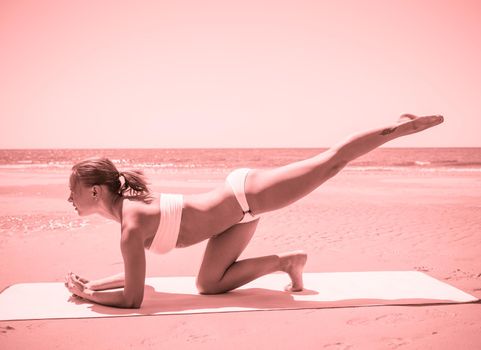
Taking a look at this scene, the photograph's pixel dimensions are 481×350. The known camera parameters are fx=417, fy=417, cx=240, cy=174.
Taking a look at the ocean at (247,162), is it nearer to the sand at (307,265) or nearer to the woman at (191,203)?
the sand at (307,265)

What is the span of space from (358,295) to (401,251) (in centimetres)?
213

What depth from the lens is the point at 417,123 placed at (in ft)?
11.1

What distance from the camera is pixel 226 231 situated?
10.8ft

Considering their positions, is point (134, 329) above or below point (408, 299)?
above

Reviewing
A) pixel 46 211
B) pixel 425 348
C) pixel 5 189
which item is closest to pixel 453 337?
pixel 425 348

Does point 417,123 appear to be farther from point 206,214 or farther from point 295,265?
point 206,214

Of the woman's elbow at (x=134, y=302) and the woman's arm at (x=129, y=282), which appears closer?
the woman's arm at (x=129, y=282)

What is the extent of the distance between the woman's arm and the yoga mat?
77 mm

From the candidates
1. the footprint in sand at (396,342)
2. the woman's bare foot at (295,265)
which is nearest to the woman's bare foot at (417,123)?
the woman's bare foot at (295,265)

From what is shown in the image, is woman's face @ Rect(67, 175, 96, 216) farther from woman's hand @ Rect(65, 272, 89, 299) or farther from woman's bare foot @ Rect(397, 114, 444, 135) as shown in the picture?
woman's bare foot @ Rect(397, 114, 444, 135)

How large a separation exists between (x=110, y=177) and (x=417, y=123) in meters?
2.44

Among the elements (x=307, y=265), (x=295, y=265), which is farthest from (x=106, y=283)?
(x=307, y=265)

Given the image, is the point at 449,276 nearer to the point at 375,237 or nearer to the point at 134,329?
the point at 375,237

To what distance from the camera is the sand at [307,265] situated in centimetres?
263
